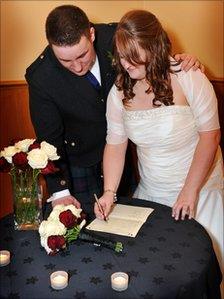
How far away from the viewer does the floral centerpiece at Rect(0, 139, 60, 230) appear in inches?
61.9

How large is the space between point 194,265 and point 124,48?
883mm

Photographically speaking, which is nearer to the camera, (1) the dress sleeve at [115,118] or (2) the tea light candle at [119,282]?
(2) the tea light candle at [119,282]

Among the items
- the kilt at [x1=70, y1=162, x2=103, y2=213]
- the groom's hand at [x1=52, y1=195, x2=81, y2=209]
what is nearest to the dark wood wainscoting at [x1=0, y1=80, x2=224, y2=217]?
the kilt at [x1=70, y1=162, x2=103, y2=213]

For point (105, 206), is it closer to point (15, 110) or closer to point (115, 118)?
point (115, 118)

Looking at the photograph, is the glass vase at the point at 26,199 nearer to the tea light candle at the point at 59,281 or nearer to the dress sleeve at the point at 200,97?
the tea light candle at the point at 59,281

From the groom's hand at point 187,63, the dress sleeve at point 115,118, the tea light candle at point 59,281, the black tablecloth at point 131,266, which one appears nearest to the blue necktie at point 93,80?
the dress sleeve at point 115,118

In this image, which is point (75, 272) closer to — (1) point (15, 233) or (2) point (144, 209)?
(1) point (15, 233)

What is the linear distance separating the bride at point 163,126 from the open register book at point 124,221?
6 cm

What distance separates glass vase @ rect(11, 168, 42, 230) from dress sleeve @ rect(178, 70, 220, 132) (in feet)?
2.41

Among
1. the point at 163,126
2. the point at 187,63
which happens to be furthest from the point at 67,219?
the point at 187,63

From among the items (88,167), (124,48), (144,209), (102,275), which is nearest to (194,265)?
(102,275)

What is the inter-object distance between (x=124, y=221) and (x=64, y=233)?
1.10 ft

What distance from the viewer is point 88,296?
129 cm

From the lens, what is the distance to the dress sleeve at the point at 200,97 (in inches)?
69.9
